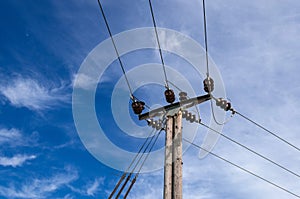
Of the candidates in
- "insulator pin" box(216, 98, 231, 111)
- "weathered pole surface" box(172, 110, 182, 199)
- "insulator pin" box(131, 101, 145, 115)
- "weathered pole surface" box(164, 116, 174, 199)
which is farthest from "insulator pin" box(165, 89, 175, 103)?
"insulator pin" box(216, 98, 231, 111)

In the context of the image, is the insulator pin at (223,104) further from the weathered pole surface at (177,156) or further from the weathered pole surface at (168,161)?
the weathered pole surface at (168,161)

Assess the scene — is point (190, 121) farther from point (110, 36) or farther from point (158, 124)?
point (110, 36)

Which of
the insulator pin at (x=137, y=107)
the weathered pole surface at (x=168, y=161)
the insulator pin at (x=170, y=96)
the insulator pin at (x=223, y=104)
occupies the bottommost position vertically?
the weathered pole surface at (x=168, y=161)

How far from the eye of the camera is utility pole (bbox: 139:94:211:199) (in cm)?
819

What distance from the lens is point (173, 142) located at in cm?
909

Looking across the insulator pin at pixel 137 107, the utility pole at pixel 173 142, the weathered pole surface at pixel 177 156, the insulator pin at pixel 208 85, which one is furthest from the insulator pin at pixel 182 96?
the insulator pin at pixel 137 107

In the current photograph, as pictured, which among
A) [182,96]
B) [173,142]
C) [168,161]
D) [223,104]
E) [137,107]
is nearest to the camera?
[168,161]

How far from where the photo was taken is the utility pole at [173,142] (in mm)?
8188

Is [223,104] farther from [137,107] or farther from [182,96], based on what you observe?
[137,107]

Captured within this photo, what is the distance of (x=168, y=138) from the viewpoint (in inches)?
361

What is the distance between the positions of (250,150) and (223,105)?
4.03 metres

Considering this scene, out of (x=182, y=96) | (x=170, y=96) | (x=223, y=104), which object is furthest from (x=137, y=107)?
(x=223, y=104)

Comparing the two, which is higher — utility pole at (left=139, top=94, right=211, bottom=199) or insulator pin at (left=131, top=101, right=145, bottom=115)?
insulator pin at (left=131, top=101, right=145, bottom=115)

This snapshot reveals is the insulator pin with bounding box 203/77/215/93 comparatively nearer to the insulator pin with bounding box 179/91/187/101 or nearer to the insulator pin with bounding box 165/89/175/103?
the insulator pin with bounding box 179/91/187/101
